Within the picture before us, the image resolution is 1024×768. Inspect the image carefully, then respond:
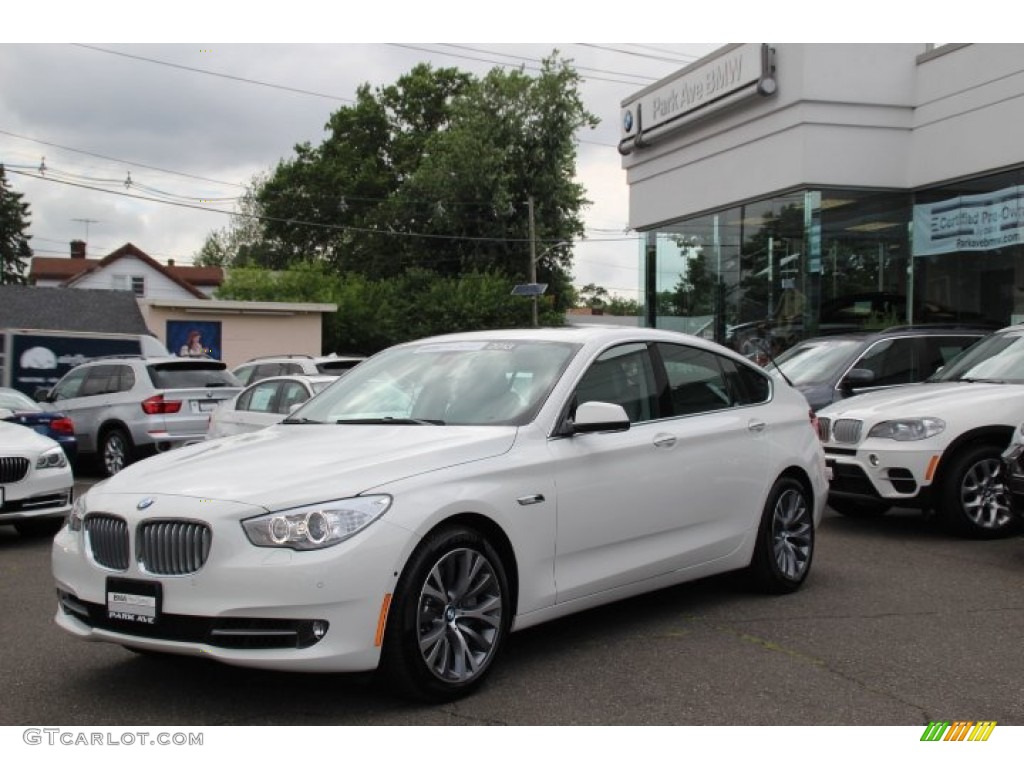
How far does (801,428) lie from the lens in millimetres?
7074

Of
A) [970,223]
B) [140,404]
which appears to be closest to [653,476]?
[140,404]

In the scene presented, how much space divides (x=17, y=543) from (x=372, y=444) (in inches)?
224

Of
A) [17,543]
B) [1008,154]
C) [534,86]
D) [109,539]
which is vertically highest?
[534,86]

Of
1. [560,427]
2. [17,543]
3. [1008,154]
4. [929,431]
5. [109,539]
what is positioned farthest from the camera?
[1008,154]

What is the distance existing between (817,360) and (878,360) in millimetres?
656

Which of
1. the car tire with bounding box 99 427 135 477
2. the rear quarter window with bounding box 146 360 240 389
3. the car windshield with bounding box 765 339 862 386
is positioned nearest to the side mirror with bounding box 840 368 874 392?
the car windshield with bounding box 765 339 862 386

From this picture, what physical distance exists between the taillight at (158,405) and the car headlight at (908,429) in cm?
955

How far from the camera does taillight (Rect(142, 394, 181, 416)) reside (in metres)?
14.6

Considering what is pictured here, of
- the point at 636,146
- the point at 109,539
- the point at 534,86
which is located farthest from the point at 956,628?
the point at 534,86

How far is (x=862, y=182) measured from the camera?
59.2ft

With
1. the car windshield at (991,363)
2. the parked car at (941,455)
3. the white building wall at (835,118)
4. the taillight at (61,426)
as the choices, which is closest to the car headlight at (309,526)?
the parked car at (941,455)

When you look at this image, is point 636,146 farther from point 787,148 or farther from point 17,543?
point 17,543

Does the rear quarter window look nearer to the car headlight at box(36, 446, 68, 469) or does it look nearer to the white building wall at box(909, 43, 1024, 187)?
the car headlight at box(36, 446, 68, 469)

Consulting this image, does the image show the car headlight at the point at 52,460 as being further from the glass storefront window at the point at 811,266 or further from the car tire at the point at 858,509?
the glass storefront window at the point at 811,266
